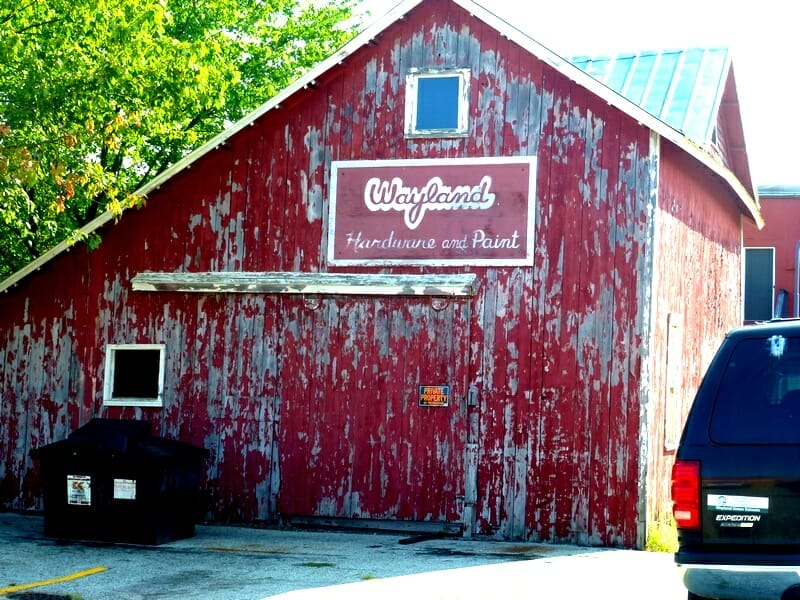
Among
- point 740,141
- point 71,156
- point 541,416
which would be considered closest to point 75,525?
point 71,156

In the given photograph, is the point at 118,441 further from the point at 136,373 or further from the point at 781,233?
the point at 781,233

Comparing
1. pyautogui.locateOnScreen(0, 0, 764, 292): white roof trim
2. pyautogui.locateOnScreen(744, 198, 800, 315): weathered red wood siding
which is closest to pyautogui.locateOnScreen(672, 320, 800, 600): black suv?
pyautogui.locateOnScreen(0, 0, 764, 292): white roof trim

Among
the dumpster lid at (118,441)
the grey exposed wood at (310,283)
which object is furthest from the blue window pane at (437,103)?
the dumpster lid at (118,441)

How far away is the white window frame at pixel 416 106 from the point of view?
613 inches

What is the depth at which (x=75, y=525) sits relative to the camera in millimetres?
13945

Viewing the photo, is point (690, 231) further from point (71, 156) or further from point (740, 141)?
point (71, 156)

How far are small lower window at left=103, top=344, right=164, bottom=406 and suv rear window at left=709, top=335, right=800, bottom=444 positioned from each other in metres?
10.8

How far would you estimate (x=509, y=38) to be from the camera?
15.3 m

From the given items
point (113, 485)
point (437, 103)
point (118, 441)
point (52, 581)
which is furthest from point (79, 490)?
point (437, 103)

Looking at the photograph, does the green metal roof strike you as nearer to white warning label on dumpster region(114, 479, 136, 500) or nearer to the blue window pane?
the blue window pane

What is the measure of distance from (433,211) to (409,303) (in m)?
1.16

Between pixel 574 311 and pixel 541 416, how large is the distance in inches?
50.7

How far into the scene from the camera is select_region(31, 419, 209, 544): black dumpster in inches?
538

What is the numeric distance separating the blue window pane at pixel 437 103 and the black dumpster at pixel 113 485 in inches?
200
